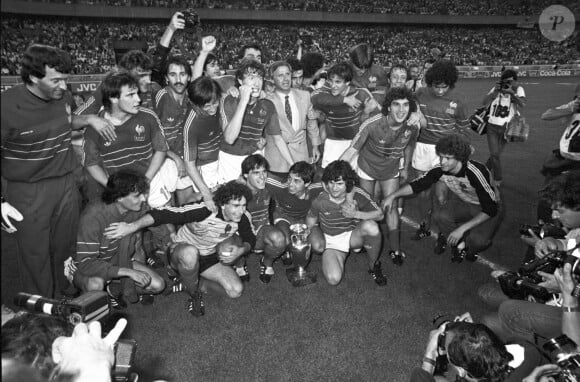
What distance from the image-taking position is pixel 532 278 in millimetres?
3373

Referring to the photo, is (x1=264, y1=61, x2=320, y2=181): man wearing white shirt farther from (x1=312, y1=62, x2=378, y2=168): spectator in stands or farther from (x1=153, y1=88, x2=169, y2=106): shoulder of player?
(x1=153, y1=88, x2=169, y2=106): shoulder of player

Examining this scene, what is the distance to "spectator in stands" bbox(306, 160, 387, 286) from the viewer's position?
4.67m

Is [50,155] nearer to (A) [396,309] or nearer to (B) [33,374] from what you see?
(B) [33,374]

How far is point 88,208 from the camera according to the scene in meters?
3.99

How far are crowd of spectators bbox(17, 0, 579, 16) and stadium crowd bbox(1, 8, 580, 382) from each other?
28696mm

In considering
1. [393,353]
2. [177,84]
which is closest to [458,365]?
[393,353]

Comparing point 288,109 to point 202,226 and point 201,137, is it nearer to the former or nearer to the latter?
point 201,137

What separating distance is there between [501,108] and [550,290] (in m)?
4.77

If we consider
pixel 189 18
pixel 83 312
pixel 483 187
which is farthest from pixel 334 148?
pixel 83 312

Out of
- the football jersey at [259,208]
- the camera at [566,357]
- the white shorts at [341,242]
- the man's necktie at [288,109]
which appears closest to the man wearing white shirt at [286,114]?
the man's necktie at [288,109]

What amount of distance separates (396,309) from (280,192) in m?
1.84

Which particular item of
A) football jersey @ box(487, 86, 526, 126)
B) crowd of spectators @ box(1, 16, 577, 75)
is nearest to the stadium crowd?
football jersey @ box(487, 86, 526, 126)

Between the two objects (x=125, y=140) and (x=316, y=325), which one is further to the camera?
(x=125, y=140)

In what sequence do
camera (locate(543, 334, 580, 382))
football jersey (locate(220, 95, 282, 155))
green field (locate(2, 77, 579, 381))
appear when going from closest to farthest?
camera (locate(543, 334, 580, 382))
green field (locate(2, 77, 579, 381))
football jersey (locate(220, 95, 282, 155))
